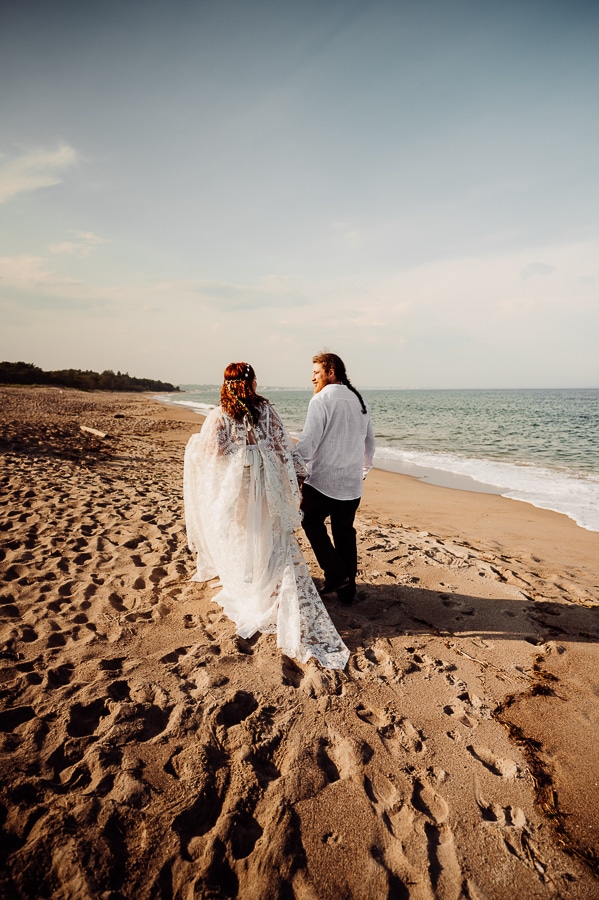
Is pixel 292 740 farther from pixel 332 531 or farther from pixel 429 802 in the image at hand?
pixel 332 531

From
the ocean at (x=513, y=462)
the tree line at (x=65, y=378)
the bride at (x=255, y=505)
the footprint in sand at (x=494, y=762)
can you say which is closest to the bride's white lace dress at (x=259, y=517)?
the bride at (x=255, y=505)

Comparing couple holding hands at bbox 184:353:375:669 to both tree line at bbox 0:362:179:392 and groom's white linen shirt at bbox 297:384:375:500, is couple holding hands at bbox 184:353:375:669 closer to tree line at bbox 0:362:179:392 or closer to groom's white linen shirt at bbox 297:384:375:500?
groom's white linen shirt at bbox 297:384:375:500

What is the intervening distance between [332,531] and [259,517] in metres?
0.82

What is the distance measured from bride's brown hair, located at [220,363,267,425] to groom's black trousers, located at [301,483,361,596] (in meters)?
0.86

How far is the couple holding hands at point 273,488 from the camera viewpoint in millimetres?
3373

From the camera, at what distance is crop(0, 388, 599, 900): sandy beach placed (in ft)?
5.70

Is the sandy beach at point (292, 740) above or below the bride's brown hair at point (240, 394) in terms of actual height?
below

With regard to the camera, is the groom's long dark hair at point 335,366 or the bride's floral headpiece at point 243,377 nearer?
the bride's floral headpiece at point 243,377

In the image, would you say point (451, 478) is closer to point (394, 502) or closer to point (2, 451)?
point (394, 502)

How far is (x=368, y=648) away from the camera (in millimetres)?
3277

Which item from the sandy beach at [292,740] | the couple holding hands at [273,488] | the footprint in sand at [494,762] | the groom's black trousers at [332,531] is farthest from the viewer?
the groom's black trousers at [332,531]

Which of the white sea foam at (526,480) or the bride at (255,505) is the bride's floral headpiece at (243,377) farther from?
the white sea foam at (526,480)

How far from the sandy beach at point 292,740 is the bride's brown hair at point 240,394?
5.68 ft

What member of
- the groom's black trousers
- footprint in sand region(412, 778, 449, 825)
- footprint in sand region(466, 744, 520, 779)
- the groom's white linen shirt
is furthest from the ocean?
footprint in sand region(412, 778, 449, 825)
